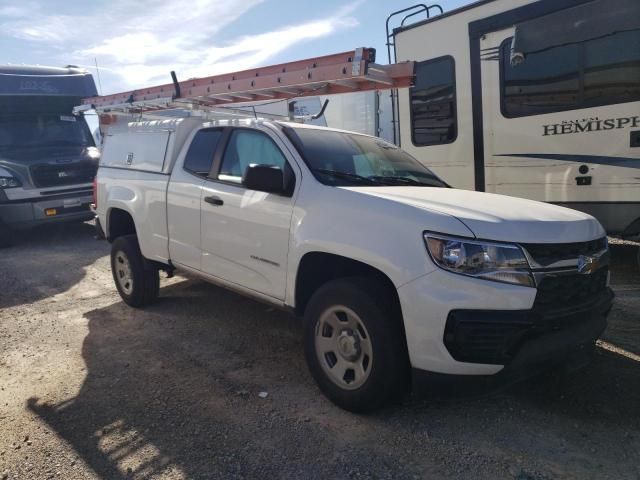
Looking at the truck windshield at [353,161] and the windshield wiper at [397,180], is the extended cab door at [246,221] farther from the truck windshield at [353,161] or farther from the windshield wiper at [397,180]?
the windshield wiper at [397,180]

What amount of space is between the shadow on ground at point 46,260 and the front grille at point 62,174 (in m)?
1.06

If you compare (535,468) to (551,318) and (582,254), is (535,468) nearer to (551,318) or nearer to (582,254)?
(551,318)

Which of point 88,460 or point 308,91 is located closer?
point 88,460

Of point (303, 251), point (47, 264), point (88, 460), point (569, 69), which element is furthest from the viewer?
point (47, 264)

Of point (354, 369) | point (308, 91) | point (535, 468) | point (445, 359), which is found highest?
point (308, 91)

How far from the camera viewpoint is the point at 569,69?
18.2 ft

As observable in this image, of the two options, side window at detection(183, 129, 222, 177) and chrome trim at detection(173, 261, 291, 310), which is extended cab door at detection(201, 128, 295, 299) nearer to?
chrome trim at detection(173, 261, 291, 310)

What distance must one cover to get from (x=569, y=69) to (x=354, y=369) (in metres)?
4.33

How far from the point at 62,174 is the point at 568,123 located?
323 inches

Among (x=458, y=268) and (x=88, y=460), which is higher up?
(x=458, y=268)

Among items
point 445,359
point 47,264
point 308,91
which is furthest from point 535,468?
point 47,264

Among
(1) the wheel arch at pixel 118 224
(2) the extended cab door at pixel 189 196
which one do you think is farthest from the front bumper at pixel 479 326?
(1) the wheel arch at pixel 118 224

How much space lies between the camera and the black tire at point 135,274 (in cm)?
523

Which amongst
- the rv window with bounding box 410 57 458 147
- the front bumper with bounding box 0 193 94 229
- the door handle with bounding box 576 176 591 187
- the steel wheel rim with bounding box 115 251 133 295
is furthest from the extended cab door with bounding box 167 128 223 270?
the front bumper with bounding box 0 193 94 229
